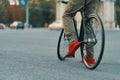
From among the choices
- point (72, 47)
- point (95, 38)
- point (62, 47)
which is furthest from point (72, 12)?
point (62, 47)

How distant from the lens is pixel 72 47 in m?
7.45

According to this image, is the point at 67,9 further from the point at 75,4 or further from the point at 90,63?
the point at 90,63

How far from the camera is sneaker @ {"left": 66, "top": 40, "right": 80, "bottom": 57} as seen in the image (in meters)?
7.36

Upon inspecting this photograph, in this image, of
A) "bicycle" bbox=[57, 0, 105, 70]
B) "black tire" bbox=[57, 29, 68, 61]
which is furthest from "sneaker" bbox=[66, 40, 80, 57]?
"black tire" bbox=[57, 29, 68, 61]

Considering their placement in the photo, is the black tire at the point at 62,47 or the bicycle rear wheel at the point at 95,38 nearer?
the bicycle rear wheel at the point at 95,38

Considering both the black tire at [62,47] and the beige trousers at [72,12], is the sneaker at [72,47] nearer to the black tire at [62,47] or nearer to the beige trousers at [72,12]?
the beige trousers at [72,12]

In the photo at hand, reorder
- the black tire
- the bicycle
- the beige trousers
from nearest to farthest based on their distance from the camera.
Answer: the bicycle < the beige trousers < the black tire

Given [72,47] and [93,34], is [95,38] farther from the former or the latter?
[72,47]

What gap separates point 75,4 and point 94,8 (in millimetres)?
277

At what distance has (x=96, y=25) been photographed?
22.9 ft

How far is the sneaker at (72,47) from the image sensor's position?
24.2 feet

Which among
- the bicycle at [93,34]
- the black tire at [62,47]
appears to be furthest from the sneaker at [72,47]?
the black tire at [62,47]

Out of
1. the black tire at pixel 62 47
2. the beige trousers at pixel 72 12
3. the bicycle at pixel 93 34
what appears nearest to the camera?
the bicycle at pixel 93 34

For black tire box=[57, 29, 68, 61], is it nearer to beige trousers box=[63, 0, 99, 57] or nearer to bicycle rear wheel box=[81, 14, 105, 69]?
beige trousers box=[63, 0, 99, 57]
